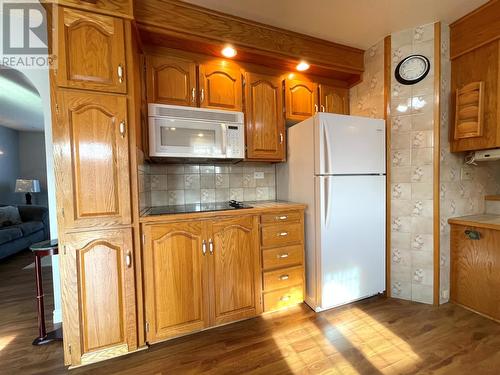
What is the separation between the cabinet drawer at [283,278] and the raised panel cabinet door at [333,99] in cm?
167

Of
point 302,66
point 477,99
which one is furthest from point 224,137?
point 477,99

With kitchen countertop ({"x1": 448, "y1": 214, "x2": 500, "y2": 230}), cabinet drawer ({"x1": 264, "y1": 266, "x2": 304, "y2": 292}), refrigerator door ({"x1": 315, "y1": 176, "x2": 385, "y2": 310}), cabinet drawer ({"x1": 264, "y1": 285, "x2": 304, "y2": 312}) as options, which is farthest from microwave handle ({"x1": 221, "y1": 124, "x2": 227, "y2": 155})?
kitchen countertop ({"x1": 448, "y1": 214, "x2": 500, "y2": 230})

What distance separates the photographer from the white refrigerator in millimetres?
1854

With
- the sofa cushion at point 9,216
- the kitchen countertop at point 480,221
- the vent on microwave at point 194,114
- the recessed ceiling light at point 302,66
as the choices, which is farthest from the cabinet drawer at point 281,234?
the sofa cushion at point 9,216

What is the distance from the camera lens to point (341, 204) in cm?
190

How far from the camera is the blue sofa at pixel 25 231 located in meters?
3.37

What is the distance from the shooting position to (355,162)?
1938mm

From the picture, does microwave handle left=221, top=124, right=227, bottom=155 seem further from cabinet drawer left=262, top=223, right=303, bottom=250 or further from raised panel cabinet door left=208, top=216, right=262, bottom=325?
cabinet drawer left=262, top=223, right=303, bottom=250

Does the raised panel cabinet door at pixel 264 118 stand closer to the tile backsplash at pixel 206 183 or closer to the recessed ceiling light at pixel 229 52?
the recessed ceiling light at pixel 229 52

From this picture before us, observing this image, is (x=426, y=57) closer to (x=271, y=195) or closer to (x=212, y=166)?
(x=271, y=195)

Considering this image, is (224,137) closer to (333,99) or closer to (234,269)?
(234,269)

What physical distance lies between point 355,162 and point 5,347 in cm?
300

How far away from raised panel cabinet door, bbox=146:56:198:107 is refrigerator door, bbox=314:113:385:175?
1111 millimetres

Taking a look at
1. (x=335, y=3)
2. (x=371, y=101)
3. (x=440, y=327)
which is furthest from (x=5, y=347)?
(x=371, y=101)
